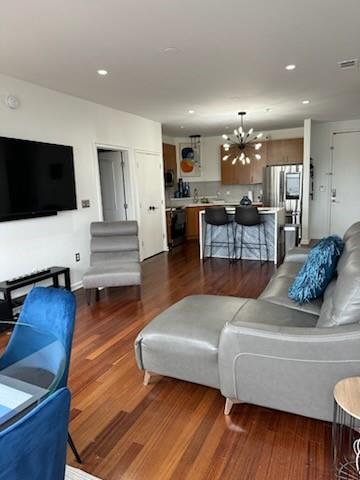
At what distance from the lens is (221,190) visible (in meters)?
9.05

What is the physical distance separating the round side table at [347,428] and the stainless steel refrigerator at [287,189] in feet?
19.9

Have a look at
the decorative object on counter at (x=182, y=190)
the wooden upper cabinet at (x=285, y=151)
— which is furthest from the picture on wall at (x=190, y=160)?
the wooden upper cabinet at (x=285, y=151)

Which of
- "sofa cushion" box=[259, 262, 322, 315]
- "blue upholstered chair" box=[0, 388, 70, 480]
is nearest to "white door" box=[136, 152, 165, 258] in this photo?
"sofa cushion" box=[259, 262, 322, 315]

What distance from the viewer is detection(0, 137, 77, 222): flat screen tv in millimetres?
3545

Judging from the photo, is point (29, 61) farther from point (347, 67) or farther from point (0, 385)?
point (347, 67)

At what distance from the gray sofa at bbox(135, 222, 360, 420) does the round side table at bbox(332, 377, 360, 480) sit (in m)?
0.10

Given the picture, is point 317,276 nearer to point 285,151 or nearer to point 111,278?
point 111,278

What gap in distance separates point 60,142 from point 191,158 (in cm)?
504

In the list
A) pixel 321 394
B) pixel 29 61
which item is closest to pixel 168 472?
→ pixel 321 394

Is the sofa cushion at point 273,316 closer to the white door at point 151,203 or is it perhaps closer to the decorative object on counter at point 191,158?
the white door at point 151,203

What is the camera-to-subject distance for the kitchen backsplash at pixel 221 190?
8.67m

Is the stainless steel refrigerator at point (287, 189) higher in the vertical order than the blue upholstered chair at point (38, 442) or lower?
higher

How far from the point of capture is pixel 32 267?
3.95 m

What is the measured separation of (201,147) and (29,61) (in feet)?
19.9
